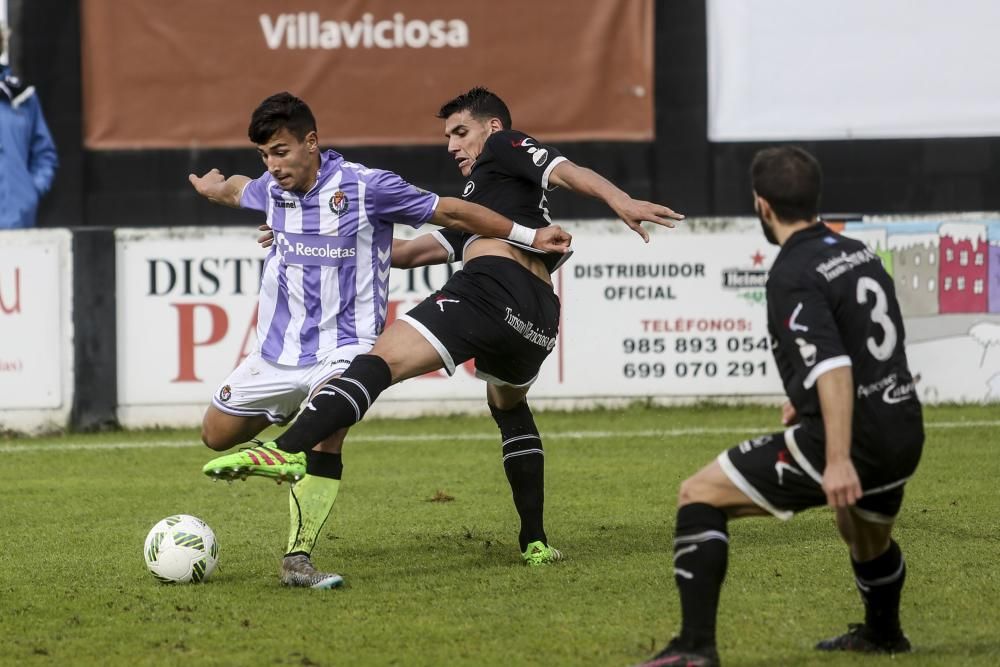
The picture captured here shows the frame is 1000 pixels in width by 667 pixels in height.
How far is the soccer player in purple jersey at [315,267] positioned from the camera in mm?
5996

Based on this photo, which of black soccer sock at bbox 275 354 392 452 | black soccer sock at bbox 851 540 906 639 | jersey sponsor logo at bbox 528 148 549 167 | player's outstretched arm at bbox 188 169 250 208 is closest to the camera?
black soccer sock at bbox 851 540 906 639

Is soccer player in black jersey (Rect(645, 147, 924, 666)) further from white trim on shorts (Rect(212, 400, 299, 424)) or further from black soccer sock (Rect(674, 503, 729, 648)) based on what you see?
white trim on shorts (Rect(212, 400, 299, 424))

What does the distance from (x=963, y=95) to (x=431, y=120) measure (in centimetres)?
487

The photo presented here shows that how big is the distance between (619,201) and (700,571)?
2045 mm

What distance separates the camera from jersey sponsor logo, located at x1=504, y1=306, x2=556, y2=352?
6.13m

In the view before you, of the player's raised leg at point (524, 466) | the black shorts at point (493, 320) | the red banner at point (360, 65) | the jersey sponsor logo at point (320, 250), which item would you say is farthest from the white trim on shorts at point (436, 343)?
the red banner at point (360, 65)

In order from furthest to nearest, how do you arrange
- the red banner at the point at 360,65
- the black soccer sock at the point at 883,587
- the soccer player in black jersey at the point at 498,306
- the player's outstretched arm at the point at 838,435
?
the red banner at the point at 360,65 < the soccer player in black jersey at the point at 498,306 < the black soccer sock at the point at 883,587 < the player's outstretched arm at the point at 838,435

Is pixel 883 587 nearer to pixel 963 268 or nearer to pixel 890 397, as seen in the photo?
pixel 890 397

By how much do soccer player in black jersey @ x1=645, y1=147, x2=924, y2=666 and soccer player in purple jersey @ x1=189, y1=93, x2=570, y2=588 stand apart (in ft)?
5.97

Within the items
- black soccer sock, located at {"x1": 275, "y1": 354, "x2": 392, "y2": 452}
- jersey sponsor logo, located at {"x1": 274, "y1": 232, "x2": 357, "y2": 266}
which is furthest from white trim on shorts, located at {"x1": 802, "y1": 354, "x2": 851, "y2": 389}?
jersey sponsor logo, located at {"x1": 274, "y1": 232, "x2": 357, "y2": 266}

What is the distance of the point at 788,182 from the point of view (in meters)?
4.40

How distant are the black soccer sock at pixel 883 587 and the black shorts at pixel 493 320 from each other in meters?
1.90

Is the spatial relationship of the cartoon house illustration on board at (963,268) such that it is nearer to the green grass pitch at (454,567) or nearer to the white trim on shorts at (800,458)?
the green grass pitch at (454,567)

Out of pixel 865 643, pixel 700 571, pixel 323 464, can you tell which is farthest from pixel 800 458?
pixel 323 464
